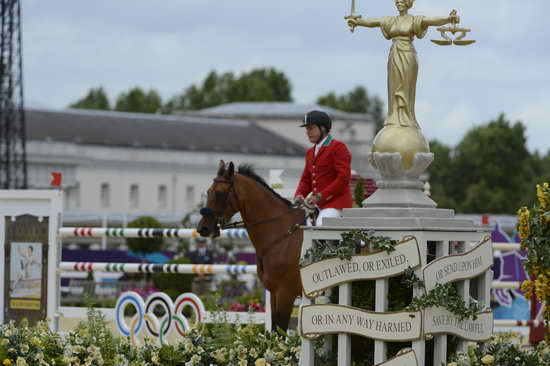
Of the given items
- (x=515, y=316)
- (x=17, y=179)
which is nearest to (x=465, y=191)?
(x=17, y=179)

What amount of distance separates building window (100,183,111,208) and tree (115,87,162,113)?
30646mm

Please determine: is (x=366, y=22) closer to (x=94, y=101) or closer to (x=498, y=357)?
(x=498, y=357)

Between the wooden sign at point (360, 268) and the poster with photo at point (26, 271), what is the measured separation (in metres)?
6.46

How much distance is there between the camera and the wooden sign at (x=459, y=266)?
7301mm

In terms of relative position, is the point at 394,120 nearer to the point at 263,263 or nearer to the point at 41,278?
the point at 263,263

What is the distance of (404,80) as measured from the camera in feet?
25.6

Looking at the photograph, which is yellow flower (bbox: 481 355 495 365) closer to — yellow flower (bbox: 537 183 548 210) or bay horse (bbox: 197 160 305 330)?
yellow flower (bbox: 537 183 548 210)

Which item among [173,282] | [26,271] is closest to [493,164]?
[173,282]

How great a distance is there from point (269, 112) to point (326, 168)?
94146mm

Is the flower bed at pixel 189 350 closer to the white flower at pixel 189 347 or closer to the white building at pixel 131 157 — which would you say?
the white flower at pixel 189 347

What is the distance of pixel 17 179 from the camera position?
65062 mm

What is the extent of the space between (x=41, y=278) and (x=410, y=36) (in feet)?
22.2

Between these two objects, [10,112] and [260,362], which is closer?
[260,362]

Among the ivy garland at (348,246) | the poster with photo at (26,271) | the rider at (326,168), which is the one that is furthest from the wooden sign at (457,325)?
the poster with photo at (26,271)
